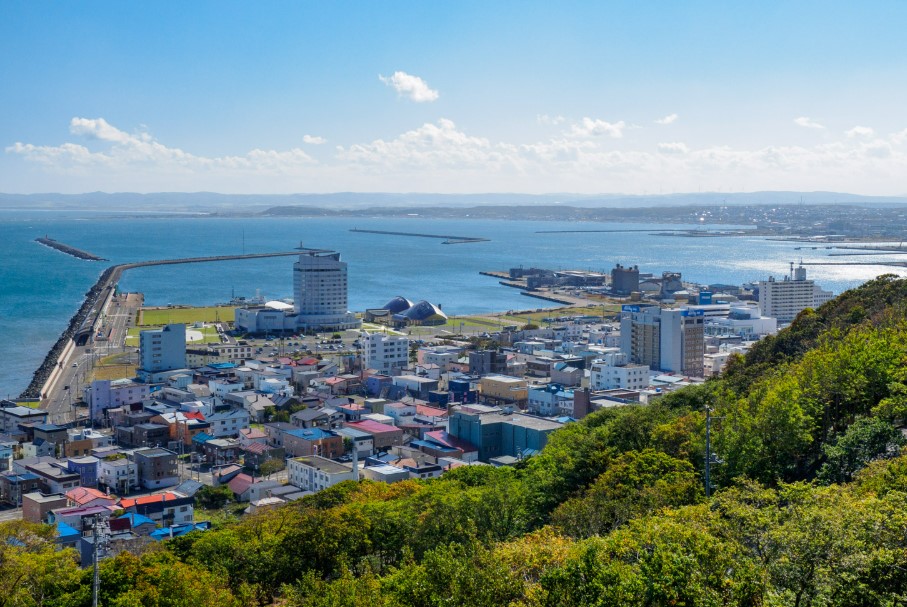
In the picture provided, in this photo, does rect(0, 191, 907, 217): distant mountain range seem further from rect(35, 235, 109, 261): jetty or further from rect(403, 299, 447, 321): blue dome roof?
rect(403, 299, 447, 321): blue dome roof

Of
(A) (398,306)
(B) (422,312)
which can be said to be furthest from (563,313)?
(A) (398,306)

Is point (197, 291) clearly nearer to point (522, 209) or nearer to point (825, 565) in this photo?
point (825, 565)

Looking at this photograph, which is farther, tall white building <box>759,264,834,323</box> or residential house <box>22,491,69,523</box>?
tall white building <box>759,264,834,323</box>


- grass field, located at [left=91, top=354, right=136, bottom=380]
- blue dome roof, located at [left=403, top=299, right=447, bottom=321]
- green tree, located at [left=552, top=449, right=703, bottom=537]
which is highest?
green tree, located at [left=552, top=449, right=703, bottom=537]

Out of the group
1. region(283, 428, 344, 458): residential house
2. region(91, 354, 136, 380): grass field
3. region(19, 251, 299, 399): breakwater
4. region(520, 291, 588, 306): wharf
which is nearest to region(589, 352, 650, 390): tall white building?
region(283, 428, 344, 458): residential house

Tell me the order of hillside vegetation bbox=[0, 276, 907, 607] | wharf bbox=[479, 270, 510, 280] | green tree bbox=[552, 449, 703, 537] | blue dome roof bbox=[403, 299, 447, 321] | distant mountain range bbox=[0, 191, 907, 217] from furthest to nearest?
1. distant mountain range bbox=[0, 191, 907, 217]
2. wharf bbox=[479, 270, 510, 280]
3. blue dome roof bbox=[403, 299, 447, 321]
4. green tree bbox=[552, 449, 703, 537]
5. hillside vegetation bbox=[0, 276, 907, 607]

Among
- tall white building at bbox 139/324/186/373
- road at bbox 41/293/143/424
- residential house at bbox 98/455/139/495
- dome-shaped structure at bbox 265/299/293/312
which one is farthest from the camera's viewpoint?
dome-shaped structure at bbox 265/299/293/312

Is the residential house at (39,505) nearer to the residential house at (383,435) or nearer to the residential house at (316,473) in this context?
the residential house at (316,473)

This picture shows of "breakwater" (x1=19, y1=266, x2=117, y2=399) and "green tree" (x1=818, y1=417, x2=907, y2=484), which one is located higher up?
"green tree" (x1=818, y1=417, x2=907, y2=484)
